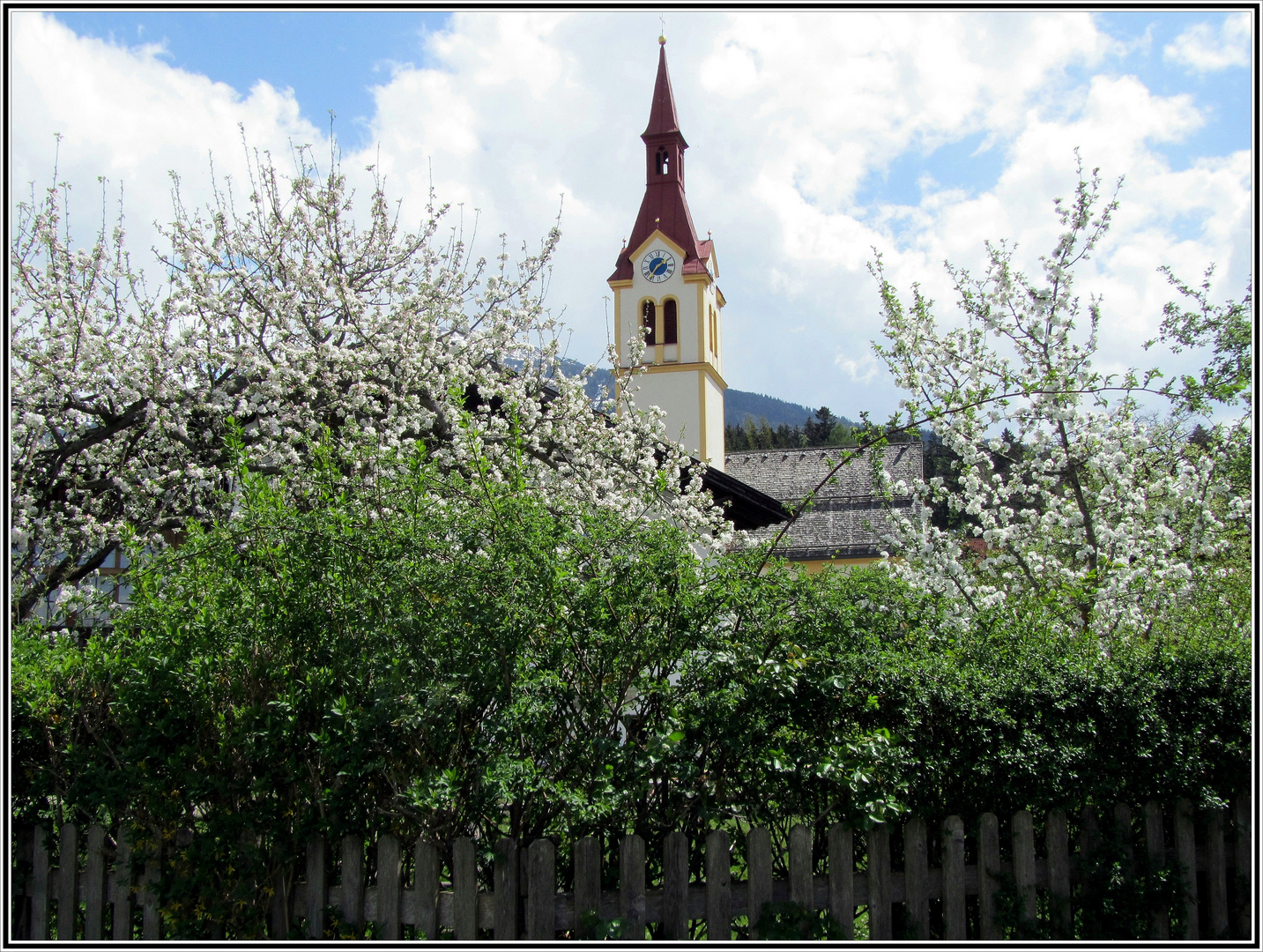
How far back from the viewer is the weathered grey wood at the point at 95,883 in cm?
359

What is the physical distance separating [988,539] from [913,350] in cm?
201

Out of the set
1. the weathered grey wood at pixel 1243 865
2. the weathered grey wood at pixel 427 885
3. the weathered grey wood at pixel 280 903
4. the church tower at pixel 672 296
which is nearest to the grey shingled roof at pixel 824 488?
the church tower at pixel 672 296

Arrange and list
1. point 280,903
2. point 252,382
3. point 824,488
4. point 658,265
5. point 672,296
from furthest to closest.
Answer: point 824,488, point 658,265, point 672,296, point 252,382, point 280,903

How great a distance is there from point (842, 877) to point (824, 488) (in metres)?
27.1

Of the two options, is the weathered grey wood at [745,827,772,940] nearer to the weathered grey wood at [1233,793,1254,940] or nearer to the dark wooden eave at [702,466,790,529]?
the weathered grey wood at [1233,793,1254,940]

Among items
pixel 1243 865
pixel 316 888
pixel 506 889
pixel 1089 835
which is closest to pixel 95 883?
pixel 316 888

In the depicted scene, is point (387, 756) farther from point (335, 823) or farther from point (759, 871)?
point (759, 871)

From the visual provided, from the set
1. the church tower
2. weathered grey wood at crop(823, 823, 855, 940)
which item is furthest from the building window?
weathered grey wood at crop(823, 823, 855, 940)

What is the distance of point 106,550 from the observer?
7.36 meters

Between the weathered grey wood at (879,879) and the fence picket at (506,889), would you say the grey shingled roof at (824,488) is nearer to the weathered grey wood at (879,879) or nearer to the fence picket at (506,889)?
the weathered grey wood at (879,879)

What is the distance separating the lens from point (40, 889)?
3.72 meters

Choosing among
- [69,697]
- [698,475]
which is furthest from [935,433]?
[69,697]

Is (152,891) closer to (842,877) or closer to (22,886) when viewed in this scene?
(22,886)

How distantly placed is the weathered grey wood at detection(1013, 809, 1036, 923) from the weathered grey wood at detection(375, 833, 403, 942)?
7.93 ft
